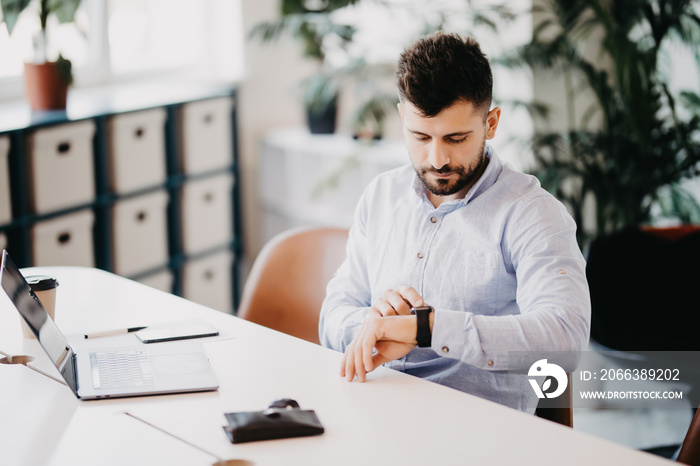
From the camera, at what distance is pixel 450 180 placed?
1620 mm

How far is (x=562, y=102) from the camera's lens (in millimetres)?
3521

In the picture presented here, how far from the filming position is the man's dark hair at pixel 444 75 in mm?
1550

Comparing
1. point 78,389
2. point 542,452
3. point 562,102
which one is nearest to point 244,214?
point 562,102

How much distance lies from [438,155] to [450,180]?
0.06m

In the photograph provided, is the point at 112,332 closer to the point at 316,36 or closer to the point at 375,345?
the point at 375,345

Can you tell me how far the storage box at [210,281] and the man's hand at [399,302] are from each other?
2182 millimetres

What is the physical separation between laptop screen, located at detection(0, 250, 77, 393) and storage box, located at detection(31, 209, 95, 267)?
1.51 metres

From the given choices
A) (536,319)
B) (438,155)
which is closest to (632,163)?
(438,155)

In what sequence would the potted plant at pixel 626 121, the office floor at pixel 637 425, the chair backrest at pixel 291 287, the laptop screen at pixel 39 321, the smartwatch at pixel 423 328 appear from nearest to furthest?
the laptop screen at pixel 39 321
the smartwatch at pixel 423 328
the chair backrest at pixel 291 287
the office floor at pixel 637 425
the potted plant at pixel 626 121

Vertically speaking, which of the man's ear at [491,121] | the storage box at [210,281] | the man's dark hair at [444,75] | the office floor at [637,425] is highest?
the man's dark hair at [444,75]

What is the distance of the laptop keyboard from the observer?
143cm

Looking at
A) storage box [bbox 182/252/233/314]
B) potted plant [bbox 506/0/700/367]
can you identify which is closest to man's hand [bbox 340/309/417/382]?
potted plant [bbox 506/0/700/367]

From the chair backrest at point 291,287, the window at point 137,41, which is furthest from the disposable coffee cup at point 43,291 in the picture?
the window at point 137,41

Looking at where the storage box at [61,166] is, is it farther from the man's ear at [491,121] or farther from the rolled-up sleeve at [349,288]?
the man's ear at [491,121]
